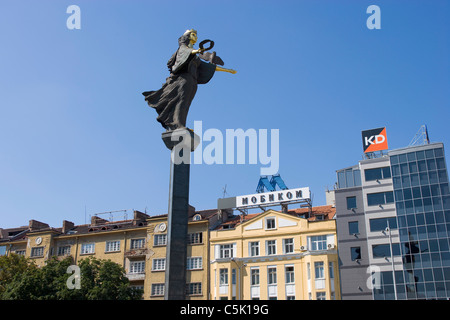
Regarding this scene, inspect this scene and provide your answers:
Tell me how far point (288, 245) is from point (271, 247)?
6.36 ft

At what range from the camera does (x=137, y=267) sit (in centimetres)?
5759

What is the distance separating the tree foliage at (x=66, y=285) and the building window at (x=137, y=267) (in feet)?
31.3

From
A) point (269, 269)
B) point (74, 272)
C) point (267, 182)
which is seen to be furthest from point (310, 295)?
point (74, 272)

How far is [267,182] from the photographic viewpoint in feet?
207

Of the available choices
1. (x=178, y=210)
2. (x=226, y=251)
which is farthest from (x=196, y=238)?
(x=178, y=210)

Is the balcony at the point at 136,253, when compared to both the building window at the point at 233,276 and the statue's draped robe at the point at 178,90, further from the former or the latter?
the statue's draped robe at the point at 178,90

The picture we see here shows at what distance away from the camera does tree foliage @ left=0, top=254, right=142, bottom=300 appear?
43.5 metres

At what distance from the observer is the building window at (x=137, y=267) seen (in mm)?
57219

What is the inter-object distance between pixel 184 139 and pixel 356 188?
127 feet

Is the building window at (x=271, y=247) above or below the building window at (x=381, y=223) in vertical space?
below

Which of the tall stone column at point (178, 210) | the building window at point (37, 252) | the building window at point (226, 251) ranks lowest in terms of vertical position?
the tall stone column at point (178, 210)

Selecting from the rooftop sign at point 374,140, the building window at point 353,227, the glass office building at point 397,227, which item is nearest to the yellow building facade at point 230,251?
the building window at point 353,227

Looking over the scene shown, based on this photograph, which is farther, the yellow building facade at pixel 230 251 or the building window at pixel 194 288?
the building window at pixel 194 288
